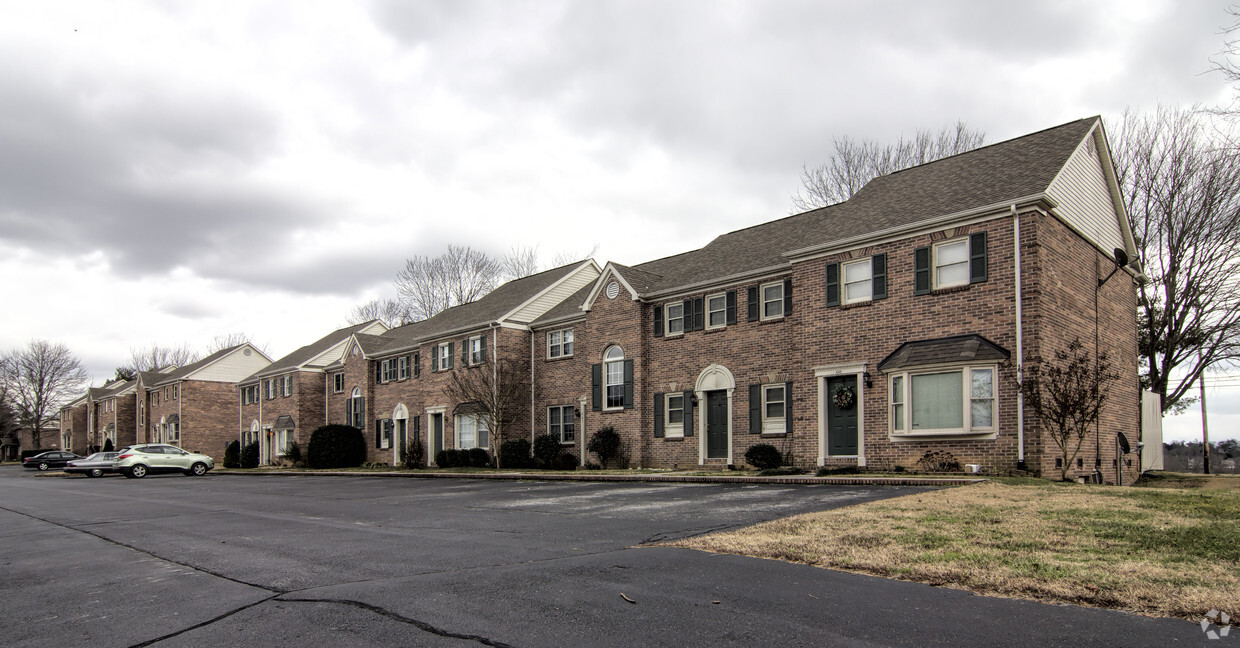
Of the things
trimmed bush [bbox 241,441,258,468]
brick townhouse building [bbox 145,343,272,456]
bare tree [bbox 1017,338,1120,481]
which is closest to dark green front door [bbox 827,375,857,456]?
bare tree [bbox 1017,338,1120,481]

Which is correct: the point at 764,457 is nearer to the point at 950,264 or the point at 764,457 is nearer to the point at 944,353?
the point at 944,353

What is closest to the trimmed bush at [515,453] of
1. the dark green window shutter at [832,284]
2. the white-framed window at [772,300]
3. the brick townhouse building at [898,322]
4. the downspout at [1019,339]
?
the brick townhouse building at [898,322]

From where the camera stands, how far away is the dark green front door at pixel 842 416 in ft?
67.2

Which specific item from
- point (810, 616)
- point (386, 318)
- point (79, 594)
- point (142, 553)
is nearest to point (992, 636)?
point (810, 616)

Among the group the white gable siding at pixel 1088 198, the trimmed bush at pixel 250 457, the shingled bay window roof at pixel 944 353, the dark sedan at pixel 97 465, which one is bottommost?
the trimmed bush at pixel 250 457

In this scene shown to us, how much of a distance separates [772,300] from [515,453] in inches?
486

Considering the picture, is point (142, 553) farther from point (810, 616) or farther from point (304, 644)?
point (810, 616)

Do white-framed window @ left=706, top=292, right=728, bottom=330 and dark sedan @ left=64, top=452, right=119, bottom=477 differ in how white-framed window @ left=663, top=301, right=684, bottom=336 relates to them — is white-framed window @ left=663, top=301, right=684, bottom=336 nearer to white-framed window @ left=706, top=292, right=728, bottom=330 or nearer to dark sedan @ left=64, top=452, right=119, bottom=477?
white-framed window @ left=706, top=292, right=728, bottom=330

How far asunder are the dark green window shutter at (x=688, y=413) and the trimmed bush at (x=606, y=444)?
2982 mm

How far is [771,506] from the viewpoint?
12164mm

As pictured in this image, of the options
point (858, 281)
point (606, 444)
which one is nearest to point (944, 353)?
point (858, 281)

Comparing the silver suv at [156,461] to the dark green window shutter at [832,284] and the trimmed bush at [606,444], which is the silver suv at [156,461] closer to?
the trimmed bush at [606,444]

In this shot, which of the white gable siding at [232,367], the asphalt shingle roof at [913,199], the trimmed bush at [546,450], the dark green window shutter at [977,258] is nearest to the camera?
the dark green window shutter at [977,258]

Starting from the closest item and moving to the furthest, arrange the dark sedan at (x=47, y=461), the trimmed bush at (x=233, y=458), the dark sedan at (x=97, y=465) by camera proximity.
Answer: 1. the dark sedan at (x=97, y=465)
2. the trimmed bush at (x=233, y=458)
3. the dark sedan at (x=47, y=461)
